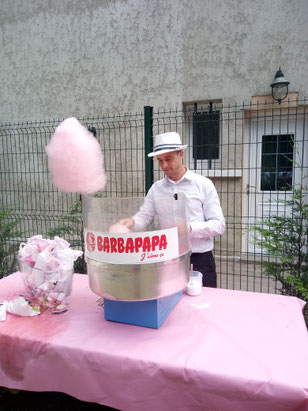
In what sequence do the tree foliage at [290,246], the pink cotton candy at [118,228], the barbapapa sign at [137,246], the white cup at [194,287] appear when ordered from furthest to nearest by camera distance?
the tree foliage at [290,246] < the white cup at [194,287] < the pink cotton candy at [118,228] < the barbapapa sign at [137,246]

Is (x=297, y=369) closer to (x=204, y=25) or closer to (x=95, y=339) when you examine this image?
(x=95, y=339)

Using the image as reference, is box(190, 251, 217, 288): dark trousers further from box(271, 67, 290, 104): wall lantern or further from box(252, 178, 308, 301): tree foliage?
box(271, 67, 290, 104): wall lantern

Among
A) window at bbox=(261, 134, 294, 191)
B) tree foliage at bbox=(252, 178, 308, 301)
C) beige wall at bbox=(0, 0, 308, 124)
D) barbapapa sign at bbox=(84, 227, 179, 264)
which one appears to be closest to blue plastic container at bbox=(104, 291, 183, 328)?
barbapapa sign at bbox=(84, 227, 179, 264)

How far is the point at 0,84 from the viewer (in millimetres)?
5574

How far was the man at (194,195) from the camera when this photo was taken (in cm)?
187

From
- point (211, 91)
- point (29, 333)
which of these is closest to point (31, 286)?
point (29, 333)

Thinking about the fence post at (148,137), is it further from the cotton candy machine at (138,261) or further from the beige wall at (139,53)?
the cotton candy machine at (138,261)

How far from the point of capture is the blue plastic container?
4.02 feet

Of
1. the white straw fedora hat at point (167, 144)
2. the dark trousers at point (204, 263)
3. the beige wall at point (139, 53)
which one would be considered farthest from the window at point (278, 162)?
the white straw fedora hat at point (167, 144)

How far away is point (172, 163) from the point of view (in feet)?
6.42

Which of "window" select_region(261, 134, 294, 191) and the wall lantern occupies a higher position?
the wall lantern

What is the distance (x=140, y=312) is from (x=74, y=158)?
0.72 meters

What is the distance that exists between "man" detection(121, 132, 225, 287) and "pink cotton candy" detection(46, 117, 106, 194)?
564 millimetres

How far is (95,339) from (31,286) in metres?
0.46
